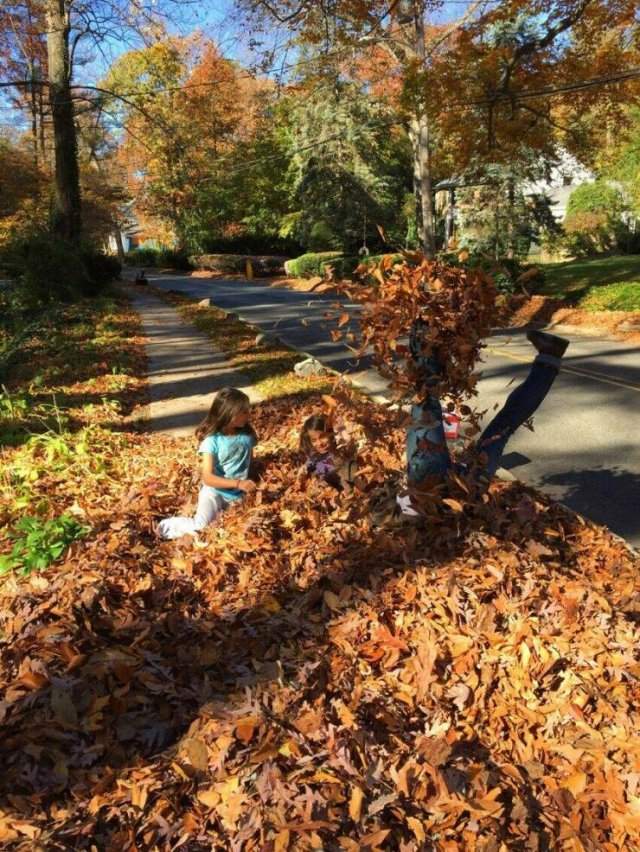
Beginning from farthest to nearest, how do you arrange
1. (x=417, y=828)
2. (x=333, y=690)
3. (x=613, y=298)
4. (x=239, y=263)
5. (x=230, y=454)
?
(x=239, y=263) < (x=613, y=298) < (x=230, y=454) < (x=333, y=690) < (x=417, y=828)

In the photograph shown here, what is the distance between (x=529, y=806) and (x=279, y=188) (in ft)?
143

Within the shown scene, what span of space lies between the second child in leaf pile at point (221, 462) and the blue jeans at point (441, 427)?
4.00 feet

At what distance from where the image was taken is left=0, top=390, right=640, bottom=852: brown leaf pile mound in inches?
74.8

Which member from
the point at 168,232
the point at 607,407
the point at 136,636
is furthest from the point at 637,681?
the point at 168,232

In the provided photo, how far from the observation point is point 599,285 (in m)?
18.3

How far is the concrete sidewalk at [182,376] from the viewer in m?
7.03

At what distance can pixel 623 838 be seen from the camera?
73.3 inches

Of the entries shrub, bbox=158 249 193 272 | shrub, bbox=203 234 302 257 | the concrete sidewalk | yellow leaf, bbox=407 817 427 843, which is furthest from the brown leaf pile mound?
shrub, bbox=158 249 193 272

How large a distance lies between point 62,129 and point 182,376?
13440 millimetres

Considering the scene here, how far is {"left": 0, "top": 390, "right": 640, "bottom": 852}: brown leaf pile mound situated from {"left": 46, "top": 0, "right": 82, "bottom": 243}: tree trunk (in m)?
17.4

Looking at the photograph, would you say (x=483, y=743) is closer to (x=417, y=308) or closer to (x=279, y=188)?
(x=417, y=308)

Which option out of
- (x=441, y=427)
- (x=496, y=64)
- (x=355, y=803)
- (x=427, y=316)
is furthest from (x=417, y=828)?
(x=496, y=64)

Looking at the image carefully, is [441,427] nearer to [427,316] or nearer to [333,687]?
[427,316]

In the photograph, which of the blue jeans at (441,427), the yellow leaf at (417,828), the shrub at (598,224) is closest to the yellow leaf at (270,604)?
the blue jeans at (441,427)
